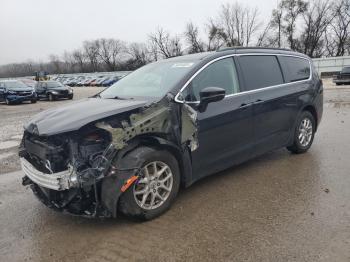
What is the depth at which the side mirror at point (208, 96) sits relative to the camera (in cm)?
412

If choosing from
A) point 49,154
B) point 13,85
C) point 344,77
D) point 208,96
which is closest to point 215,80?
point 208,96

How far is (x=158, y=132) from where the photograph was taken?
382 centimetres

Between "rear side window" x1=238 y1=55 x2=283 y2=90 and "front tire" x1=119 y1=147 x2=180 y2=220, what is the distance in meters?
1.79

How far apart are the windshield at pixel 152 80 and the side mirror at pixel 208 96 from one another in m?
0.37

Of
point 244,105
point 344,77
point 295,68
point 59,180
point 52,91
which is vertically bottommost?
point 59,180

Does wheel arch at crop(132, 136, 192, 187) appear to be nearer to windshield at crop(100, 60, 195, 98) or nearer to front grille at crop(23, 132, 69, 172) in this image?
windshield at crop(100, 60, 195, 98)

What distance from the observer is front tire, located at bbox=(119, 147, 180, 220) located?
3.62m

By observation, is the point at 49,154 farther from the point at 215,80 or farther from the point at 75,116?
the point at 215,80

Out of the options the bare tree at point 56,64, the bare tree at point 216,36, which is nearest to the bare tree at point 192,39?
the bare tree at point 216,36

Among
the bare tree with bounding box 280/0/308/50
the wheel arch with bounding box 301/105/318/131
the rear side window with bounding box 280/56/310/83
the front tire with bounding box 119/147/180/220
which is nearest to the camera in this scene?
the front tire with bounding box 119/147/180/220

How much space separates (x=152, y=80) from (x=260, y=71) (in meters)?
1.67

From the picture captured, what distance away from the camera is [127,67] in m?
92.5

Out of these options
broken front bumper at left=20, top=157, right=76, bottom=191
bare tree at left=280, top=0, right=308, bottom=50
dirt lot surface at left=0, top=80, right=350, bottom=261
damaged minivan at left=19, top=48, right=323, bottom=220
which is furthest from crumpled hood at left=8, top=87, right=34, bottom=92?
bare tree at left=280, top=0, right=308, bottom=50

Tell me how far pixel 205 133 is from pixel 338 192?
1.80 metres
